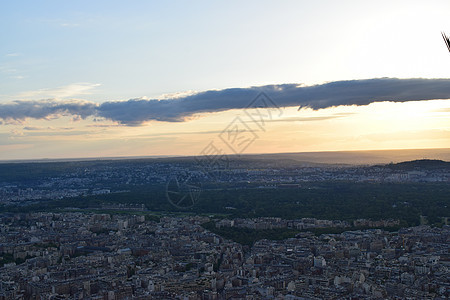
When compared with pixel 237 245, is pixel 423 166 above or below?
above

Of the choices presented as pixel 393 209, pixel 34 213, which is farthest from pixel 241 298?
pixel 34 213

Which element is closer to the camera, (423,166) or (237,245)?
(237,245)

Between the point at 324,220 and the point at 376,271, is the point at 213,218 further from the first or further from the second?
the point at 376,271

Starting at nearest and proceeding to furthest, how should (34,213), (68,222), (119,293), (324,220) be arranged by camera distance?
(119,293) < (324,220) < (68,222) < (34,213)

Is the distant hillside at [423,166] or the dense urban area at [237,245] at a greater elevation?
the distant hillside at [423,166]

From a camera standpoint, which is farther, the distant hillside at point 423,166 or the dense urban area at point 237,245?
the distant hillside at point 423,166

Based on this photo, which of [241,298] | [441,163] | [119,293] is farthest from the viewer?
[441,163]

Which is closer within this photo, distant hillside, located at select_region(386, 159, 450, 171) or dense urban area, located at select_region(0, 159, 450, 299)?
dense urban area, located at select_region(0, 159, 450, 299)

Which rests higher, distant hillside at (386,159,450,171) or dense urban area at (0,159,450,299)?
distant hillside at (386,159,450,171)
